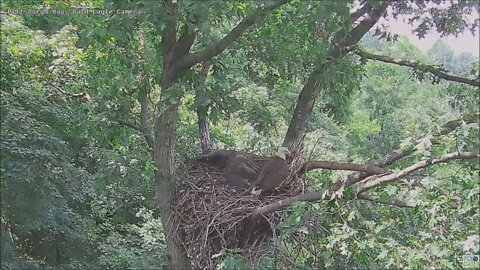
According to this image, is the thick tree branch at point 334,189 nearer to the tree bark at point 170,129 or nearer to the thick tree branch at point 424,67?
the thick tree branch at point 424,67

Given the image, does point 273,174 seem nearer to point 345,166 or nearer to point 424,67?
point 345,166

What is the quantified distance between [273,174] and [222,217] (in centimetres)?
45

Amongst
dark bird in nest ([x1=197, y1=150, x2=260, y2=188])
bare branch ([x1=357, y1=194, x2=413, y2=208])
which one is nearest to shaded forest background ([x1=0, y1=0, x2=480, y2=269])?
bare branch ([x1=357, y1=194, x2=413, y2=208])

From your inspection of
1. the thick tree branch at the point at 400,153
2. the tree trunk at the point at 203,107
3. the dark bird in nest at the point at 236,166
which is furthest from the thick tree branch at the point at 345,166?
the tree trunk at the point at 203,107

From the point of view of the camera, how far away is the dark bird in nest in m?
4.01

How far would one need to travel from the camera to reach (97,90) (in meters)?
4.95

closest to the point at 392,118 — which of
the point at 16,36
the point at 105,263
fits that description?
the point at 105,263

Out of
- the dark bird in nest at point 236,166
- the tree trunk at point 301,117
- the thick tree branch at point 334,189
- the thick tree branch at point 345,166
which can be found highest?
the tree trunk at point 301,117

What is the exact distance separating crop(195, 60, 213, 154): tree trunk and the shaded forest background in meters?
0.02

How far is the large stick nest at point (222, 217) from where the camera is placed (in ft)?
12.2

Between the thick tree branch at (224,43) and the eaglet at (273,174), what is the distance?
2.67 feet

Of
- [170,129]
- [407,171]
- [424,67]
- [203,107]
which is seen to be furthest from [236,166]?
[407,171]

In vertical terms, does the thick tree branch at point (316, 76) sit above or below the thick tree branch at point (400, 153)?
above

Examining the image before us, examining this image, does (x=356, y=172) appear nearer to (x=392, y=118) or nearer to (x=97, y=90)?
(x=97, y=90)
